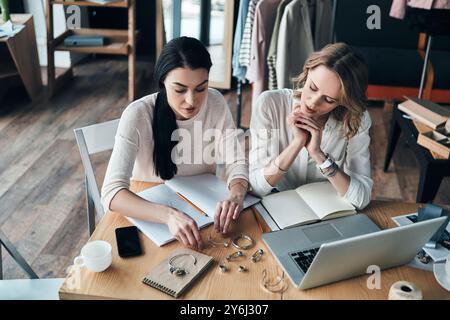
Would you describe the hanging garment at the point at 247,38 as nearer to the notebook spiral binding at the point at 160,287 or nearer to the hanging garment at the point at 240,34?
the hanging garment at the point at 240,34

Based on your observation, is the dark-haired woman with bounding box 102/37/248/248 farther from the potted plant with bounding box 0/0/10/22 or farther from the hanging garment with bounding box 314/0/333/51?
the potted plant with bounding box 0/0/10/22

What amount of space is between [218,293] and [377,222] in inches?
22.5

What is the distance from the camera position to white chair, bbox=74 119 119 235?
1.72 metres

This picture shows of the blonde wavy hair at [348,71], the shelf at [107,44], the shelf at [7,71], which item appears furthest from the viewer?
the shelf at [107,44]


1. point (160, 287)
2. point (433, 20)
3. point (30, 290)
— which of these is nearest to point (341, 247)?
point (160, 287)

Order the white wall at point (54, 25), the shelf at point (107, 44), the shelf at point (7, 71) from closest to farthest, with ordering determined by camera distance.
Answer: the shelf at point (7, 71) → the shelf at point (107, 44) → the white wall at point (54, 25)

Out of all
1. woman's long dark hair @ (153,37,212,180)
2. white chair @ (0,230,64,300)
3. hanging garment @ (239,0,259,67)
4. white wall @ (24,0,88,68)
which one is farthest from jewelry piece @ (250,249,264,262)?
white wall @ (24,0,88,68)

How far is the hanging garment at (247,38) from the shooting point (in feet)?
9.65

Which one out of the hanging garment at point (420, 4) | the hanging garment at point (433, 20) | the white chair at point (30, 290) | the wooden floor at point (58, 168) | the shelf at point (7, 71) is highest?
the hanging garment at point (420, 4)

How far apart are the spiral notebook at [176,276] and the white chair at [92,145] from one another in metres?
0.60

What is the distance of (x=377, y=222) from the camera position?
58.0 inches

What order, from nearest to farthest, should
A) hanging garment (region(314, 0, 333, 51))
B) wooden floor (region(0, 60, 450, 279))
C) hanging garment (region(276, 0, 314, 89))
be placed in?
1. wooden floor (region(0, 60, 450, 279))
2. hanging garment (region(276, 0, 314, 89))
3. hanging garment (region(314, 0, 333, 51))

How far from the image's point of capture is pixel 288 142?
180 centimetres

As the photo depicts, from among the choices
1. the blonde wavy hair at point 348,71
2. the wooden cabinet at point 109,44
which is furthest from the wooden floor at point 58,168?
the blonde wavy hair at point 348,71
